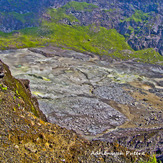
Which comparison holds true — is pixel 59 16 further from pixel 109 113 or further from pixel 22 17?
pixel 109 113

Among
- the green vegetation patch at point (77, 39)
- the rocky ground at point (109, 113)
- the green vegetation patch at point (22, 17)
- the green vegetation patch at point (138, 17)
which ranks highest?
the green vegetation patch at point (138, 17)

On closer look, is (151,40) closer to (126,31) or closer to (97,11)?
(126,31)

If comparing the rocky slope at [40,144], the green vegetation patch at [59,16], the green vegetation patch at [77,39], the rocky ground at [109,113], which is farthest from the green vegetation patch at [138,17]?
the rocky slope at [40,144]

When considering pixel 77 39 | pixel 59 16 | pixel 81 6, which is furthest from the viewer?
pixel 81 6

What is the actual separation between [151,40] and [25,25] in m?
125

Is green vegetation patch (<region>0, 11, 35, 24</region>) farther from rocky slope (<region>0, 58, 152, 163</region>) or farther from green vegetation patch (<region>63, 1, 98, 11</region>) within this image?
rocky slope (<region>0, 58, 152, 163</region>)

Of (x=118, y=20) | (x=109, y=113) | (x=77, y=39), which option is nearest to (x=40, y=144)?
(x=109, y=113)

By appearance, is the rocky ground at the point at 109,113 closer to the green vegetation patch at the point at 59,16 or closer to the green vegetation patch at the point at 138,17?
the green vegetation patch at the point at 59,16

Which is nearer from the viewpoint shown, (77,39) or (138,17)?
(77,39)

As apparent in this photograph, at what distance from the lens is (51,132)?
13.0 metres

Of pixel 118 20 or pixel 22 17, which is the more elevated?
pixel 118 20

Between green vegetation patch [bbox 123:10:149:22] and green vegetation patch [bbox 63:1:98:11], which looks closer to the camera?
green vegetation patch [bbox 123:10:149:22]

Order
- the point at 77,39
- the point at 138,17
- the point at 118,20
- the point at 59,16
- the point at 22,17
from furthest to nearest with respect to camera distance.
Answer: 1. the point at 138,17
2. the point at 22,17
3. the point at 118,20
4. the point at 59,16
5. the point at 77,39

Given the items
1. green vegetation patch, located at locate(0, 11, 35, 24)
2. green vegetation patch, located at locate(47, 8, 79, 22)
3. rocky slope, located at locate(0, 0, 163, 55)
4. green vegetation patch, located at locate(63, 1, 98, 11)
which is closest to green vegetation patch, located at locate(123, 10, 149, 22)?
rocky slope, located at locate(0, 0, 163, 55)
